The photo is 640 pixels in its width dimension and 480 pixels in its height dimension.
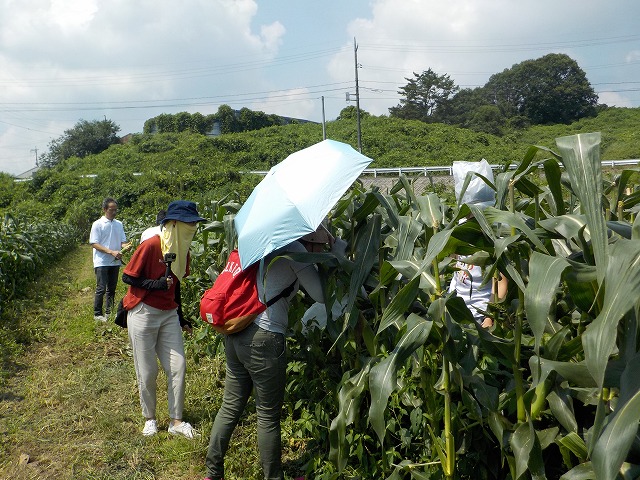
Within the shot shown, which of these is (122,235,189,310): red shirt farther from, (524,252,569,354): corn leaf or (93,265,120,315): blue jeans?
(93,265,120,315): blue jeans

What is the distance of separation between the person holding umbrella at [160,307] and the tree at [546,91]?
54059 millimetres

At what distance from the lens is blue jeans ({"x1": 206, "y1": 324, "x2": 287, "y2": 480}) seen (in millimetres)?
2988

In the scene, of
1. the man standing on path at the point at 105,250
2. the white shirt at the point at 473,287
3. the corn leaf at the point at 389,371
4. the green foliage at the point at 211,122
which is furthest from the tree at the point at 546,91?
the corn leaf at the point at 389,371

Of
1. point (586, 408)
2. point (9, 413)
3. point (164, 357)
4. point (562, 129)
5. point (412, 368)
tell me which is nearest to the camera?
point (586, 408)

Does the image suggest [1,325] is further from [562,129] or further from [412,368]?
[562,129]

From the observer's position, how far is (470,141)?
1576 inches

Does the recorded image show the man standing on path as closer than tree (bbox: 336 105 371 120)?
Yes

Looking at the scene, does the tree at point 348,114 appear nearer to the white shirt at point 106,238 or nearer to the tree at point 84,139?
the tree at point 84,139

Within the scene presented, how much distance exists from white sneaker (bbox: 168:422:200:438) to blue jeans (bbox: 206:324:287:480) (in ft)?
2.54

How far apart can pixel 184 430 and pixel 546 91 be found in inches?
2280

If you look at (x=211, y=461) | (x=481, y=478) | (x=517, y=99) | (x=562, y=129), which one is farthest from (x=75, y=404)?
(x=517, y=99)

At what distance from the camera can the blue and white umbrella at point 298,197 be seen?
Result: 8.71ft

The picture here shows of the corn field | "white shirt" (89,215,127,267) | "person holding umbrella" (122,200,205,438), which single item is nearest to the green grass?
"person holding umbrella" (122,200,205,438)

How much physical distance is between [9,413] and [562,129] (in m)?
45.4
